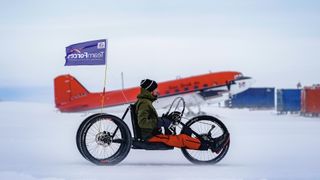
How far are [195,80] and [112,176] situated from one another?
122ft

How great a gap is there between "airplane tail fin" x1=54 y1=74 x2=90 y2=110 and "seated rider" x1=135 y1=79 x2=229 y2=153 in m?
36.4

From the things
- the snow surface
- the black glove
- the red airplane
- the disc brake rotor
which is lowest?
the snow surface

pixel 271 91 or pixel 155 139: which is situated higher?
pixel 271 91

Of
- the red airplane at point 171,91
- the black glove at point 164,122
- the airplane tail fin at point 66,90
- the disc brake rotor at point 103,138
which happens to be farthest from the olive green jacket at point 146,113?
the airplane tail fin at point 66,90

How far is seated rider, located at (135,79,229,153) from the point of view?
932 centimetres

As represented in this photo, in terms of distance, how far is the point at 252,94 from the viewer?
65312mm

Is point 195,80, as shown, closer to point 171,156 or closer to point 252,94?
point 252,94

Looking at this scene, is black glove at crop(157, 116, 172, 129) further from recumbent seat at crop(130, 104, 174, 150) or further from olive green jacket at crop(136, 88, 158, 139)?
recumbent seat at crop(130, 104, 174, 150)

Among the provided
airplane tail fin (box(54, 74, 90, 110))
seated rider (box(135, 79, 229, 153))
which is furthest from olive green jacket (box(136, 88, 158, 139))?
airplane tail fin (box(54, 74, 90, 110))

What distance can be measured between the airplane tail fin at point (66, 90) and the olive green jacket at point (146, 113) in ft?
120

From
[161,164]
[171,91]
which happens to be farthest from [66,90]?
[161,164]

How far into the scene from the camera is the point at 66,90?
1780 inches

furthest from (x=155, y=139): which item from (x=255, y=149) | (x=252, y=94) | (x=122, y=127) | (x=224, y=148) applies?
(x=252, y=94)

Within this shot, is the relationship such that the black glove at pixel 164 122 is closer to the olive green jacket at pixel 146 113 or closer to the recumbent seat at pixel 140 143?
the olive green jacket at pixel 146 113
